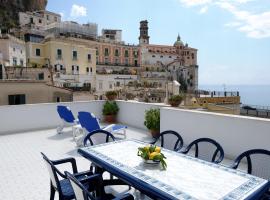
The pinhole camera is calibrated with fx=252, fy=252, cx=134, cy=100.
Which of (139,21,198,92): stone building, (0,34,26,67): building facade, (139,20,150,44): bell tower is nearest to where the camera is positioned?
(0,34,26,67): building facade

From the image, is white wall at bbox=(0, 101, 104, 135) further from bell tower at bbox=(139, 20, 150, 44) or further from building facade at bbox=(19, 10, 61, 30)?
bell tower at bbox=(139, 20, 150, 44)

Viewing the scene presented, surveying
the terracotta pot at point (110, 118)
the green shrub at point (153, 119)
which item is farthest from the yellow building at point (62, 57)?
the green shrub at point (153, 119)

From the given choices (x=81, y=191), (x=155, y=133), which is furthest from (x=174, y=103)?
(x=81, y=191)

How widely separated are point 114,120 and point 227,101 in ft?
65.8

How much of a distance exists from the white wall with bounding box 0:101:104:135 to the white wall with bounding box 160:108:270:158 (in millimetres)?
4089

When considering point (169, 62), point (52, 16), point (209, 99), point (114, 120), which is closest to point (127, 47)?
point (169, 62)

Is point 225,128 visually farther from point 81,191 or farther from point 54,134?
point 54,134

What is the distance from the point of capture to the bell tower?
63819 millimetres

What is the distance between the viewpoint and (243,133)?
16.7 feet

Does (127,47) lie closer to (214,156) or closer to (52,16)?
Answer: (52,16)

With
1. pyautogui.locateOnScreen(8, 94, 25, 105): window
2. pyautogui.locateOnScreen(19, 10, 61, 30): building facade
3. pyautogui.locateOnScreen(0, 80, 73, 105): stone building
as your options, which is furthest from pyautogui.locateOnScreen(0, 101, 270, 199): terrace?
pyautogui.locateOnScreen(19, 10, 61, 30): building facade

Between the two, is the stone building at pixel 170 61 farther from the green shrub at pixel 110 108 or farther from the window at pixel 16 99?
the green shrub at pixel 110 108

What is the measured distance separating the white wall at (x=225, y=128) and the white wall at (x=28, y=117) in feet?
13.4

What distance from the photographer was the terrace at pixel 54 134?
4191 millimetres
